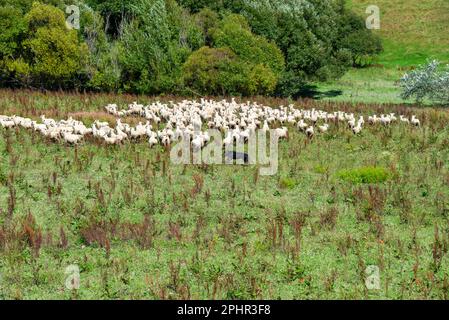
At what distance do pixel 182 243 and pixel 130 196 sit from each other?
357cm

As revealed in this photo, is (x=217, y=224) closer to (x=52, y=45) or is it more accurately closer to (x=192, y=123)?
(x=192, y=123)

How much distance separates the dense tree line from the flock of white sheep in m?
8.77

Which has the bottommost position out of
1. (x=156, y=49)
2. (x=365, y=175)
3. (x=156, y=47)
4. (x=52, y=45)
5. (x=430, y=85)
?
(x=365, y=175)

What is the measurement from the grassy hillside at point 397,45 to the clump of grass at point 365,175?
30.4 m

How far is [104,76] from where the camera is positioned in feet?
135

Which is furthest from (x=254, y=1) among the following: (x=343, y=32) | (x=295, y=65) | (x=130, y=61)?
(x=343, y=32)

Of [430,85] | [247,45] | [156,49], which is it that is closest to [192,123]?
[156,49]

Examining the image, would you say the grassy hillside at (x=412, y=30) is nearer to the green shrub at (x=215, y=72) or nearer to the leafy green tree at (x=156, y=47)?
the leafy green tree at (x=156, y=47)

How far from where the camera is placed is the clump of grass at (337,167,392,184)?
62.3 ft

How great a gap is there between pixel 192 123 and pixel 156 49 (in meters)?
16.5

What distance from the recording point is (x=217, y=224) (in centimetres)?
1481

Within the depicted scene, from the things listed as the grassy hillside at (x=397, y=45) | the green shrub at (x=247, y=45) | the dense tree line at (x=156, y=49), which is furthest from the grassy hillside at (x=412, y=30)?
the green shrub at (x=247, y=45)

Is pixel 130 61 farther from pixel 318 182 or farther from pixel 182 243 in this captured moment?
pixel 182 243

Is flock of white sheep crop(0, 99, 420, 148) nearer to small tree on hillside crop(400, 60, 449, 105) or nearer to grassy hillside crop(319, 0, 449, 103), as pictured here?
small tree on hillside crop(400, 60, 449, 105)
